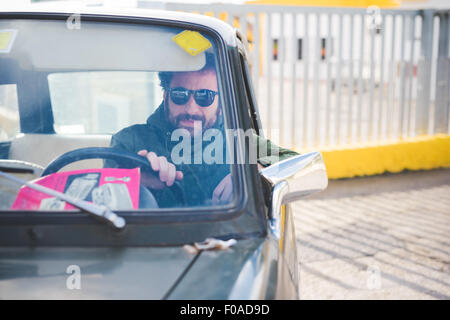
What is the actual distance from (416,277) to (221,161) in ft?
8.57

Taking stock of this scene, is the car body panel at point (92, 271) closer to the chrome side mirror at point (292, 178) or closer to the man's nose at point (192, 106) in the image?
the chrome side mirror at point (292, 178)

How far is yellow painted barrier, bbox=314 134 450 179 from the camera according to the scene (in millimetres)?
6398

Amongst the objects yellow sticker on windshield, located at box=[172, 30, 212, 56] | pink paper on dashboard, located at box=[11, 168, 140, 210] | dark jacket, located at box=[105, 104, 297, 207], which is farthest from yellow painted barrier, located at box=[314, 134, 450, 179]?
pink paper on dashboard, located at box=[11, 168, 140, 210]

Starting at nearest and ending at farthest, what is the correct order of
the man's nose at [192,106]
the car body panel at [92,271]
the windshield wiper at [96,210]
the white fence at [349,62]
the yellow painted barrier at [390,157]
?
the car body panel at [92,271]
the windshield wiper at [96,210]
the man's nose at [192,106]
the white fence at [349,62]
the yellow painted barrier at [390,157]

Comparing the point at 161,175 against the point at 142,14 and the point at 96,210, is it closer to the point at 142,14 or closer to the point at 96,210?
the point at 96,210

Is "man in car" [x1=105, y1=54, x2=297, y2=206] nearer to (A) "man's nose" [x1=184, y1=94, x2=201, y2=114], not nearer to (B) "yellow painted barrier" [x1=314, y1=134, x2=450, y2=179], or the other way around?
(A) "man's nose" [x1=184, y1=94, x2=201, y2=114]

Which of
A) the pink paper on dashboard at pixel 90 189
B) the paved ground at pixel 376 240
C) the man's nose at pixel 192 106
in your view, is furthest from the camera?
the paved ground at pixel 376 240

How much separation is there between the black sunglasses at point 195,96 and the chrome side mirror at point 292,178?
32cm

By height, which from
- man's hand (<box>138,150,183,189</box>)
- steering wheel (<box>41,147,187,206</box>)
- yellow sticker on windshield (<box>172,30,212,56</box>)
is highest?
yellow sticker on windshield (<box>172,30,212,56</box>)

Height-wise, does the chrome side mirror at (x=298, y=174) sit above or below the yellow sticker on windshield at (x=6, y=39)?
below

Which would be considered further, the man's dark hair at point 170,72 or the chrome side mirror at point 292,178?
the man's dark hair at point 170,72

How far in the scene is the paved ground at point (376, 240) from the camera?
3592 millimetres

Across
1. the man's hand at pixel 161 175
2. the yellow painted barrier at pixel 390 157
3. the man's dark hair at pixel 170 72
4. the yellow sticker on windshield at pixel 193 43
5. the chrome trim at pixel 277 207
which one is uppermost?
the yellow sticker on windshield at pixel 193 43

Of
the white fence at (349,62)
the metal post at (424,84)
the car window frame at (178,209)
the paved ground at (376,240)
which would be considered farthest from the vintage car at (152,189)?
the metal post at (424,84)
